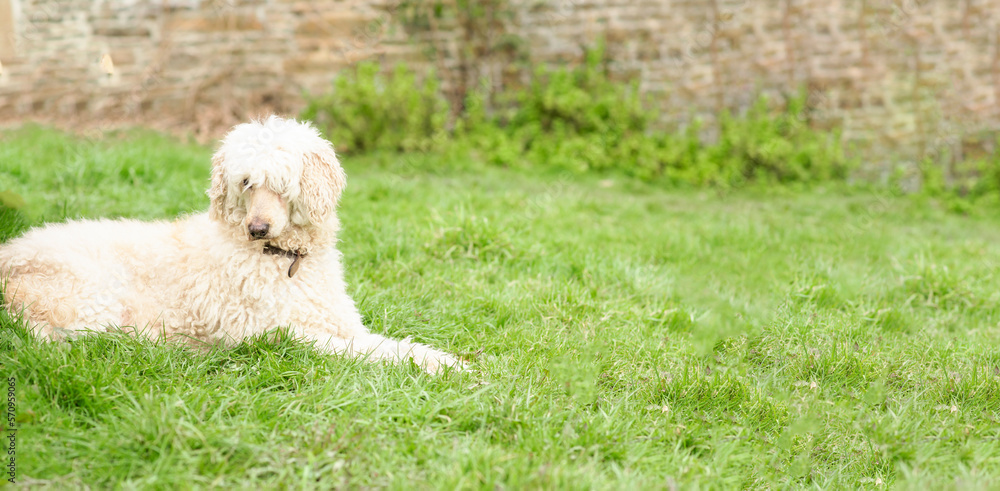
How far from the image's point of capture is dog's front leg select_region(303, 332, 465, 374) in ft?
11.0

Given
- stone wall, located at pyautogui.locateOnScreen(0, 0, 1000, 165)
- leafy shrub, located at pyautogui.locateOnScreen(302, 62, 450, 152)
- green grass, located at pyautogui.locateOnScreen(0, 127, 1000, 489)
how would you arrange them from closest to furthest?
green grass, located at pyautogui.locateOnScreen(0, 127, 1000, 489) < leafy shrub, located at pyautogui.locateOnScreen(302, 62, 450, 152) < stone wall, located at pyautogui.locateOnScreen(0, 0, 1000, 165)

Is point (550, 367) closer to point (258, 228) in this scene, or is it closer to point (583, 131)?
point (258, 228)

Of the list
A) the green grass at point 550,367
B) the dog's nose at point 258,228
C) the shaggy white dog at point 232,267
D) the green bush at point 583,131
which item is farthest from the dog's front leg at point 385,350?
the green bush at point 583,131

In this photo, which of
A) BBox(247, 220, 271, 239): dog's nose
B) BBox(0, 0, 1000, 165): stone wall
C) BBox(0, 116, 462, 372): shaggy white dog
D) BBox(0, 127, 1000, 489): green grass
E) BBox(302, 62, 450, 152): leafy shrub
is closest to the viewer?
BBox(0, 127, 1000, 489): green grass

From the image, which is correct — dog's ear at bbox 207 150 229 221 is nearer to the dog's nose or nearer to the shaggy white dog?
the shaggy white dog

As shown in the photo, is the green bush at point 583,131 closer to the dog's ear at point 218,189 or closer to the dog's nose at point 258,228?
the dog's ear at point 218,189

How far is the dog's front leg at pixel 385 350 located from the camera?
335 cm

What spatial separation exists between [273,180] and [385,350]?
0.96 metres

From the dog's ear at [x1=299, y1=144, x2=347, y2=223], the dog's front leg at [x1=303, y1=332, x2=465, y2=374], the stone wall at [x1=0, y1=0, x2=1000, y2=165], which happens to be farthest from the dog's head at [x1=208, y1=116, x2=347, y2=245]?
the stone wall at [x1=0, y1=0, x2=1000, y2=165]

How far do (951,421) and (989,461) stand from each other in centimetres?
34

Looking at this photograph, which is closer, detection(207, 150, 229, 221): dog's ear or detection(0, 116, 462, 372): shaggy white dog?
detection(0, 116, 462, 372): shaggy white dog

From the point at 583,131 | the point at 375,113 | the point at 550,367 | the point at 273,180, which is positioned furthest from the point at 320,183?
the point at 583,131

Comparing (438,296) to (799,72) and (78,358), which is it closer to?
(78,358)

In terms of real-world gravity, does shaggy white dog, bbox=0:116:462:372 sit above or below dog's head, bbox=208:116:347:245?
below
